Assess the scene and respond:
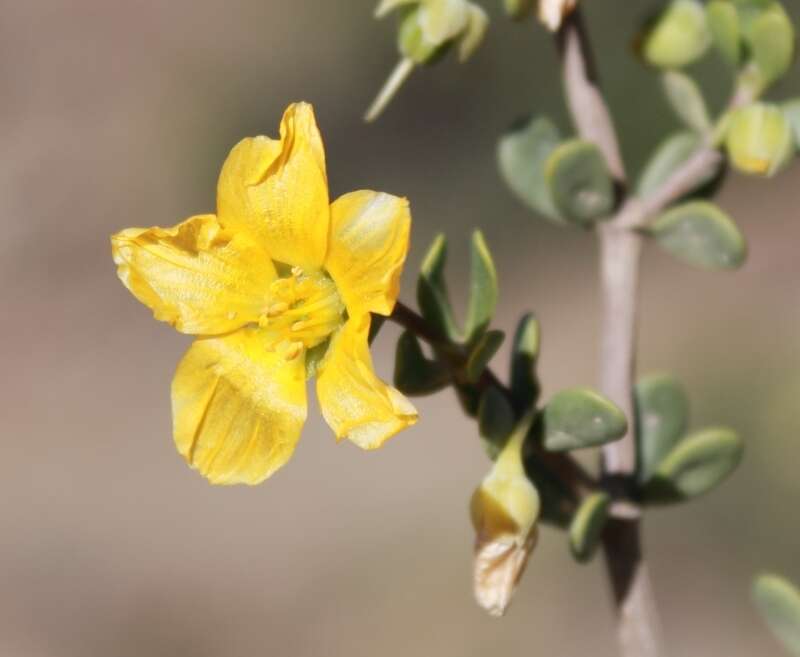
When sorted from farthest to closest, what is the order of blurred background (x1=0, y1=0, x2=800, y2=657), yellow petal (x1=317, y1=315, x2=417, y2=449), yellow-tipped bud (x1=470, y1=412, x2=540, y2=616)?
1. blurred background (x1=0, y1=0, x2=800, y2=657)
2. yellow-tipped bud (x1=470, y1=412, x2=540, y2=616)
3. yellow petal (x1=317, y1=315, x2=417, y2=449)

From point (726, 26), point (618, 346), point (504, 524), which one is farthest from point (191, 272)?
point (726, 26)

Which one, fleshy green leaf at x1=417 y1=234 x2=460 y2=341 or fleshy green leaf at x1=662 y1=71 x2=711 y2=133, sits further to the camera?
fleshy green leaf at x1=662 y1=71 x2=711 y2=133

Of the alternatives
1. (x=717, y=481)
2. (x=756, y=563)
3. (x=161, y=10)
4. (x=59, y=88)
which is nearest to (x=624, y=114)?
(x=756, y=563)

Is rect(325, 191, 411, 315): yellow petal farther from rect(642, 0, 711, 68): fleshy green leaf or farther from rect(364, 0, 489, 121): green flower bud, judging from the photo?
rect(642, 0, 711, 68): fleshy green leaf

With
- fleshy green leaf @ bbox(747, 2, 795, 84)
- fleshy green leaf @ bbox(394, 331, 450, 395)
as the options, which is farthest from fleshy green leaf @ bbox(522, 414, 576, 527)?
fleshy green leaf @ bbox(747, 2, 795, 84)

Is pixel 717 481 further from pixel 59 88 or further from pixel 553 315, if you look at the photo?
pixel 59 88

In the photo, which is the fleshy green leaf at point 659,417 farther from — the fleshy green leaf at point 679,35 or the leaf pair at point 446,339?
the fleshy green leaf at point 679,35
